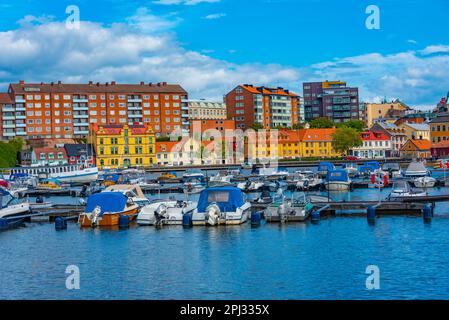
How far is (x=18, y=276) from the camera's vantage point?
26047 mm

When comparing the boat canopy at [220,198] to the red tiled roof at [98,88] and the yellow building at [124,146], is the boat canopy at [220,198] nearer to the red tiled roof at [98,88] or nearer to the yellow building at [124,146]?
the yellow building at [124,146]

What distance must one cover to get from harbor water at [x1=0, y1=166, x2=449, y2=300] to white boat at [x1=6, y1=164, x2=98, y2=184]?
4912cm

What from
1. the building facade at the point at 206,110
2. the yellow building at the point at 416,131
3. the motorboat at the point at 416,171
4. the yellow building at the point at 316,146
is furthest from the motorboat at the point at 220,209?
→ the building facade at the point at 206,110

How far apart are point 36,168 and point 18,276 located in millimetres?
66855

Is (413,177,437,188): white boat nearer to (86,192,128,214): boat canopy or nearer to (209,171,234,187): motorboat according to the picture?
(209,171,234,187): motorboat

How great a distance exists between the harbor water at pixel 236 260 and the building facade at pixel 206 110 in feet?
438

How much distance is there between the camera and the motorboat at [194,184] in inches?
2599

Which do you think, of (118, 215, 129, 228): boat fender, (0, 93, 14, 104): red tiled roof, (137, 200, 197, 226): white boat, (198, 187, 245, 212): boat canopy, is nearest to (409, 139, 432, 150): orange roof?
(0, 93, 14, 104): red tiled roof

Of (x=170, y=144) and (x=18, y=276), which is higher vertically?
(x=170, y=144)

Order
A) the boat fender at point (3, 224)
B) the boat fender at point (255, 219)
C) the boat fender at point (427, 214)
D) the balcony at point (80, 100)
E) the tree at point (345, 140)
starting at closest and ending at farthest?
the boat fender at point (255, 219)
the boat fender at point (427, 214)
the boat fender at point (3, 224)
the balcony at point (80, 100)
the tree at point (345, 140)

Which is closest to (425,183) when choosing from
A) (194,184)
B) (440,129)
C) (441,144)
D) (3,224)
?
(194,184)

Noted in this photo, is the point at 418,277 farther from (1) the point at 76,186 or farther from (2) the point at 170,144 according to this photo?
(2) the point at 170,144
